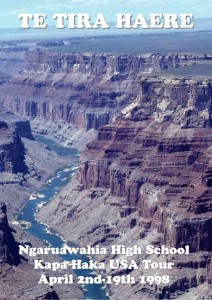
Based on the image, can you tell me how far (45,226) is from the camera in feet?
430

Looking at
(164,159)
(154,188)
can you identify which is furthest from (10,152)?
(154,188)

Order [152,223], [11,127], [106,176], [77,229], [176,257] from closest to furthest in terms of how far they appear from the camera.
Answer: [176,257], [152,223], [77,229], [106,176], [11,127]

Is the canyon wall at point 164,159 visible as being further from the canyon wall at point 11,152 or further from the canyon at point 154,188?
the canyon wall at point 11,152

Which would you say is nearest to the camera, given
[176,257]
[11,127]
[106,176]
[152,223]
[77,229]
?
[176,257]

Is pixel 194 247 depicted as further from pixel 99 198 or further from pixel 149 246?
pixel 99 198

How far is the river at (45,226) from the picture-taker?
3965 inches

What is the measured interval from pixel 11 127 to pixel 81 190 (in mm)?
51724

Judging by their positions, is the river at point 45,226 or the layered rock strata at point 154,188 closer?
the layered rock strata at point 154,188

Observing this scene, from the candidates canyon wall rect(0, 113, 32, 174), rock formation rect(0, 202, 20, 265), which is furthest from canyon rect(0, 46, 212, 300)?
canyon wall rect(0, 113, 32, 174)

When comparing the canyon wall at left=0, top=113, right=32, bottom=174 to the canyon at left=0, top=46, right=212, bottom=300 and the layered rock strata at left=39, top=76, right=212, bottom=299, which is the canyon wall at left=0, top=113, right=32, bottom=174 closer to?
the canyon at left=0, top=46, right=212, bottom=300

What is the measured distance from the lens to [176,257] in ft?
325

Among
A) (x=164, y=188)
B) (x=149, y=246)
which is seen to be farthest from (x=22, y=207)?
(x=149, y=246)

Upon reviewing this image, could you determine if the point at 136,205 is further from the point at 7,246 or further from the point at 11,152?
the point at 11,152

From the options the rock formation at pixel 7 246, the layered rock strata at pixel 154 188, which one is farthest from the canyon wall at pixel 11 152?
the rock formation at pixel 7 246
